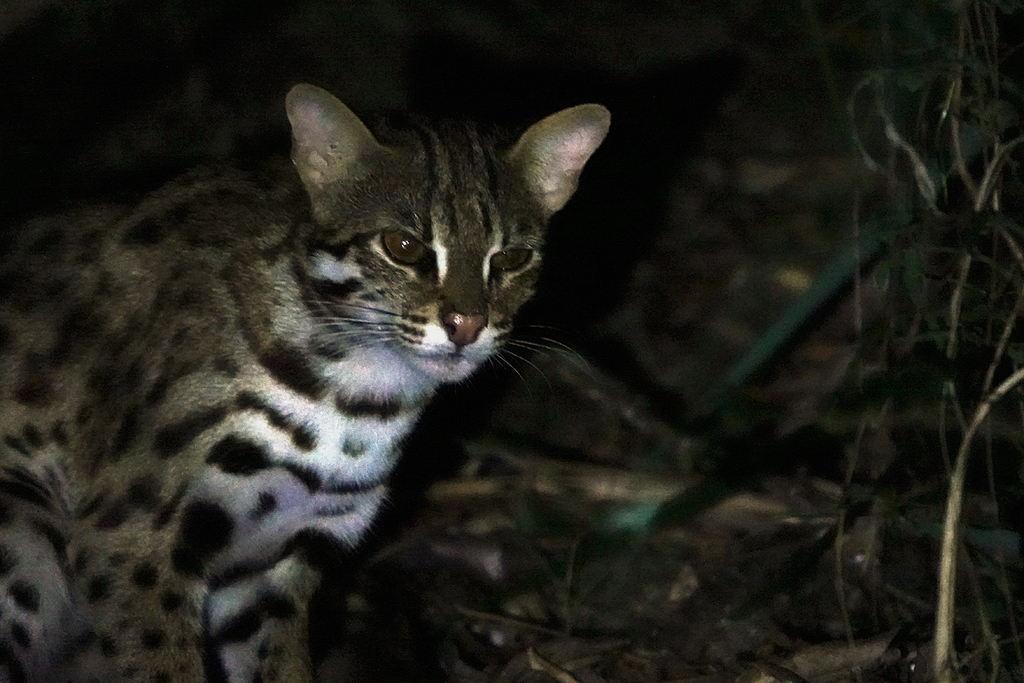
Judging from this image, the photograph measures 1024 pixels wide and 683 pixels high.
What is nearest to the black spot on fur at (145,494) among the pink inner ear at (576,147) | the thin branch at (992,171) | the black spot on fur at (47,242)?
the black spot on fur at (47,242)

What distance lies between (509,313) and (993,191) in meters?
1.55

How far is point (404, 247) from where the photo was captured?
11.4 ft

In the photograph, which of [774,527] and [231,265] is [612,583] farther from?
[231,265]

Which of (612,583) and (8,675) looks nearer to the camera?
(8,675)

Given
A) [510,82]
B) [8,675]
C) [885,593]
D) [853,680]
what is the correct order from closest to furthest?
[8,675] < [853,680] < [885,593] < [510,82]

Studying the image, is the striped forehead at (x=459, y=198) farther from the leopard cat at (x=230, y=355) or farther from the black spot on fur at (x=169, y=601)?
the black spot on fur at (x=169, y=601)

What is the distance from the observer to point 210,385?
11.6 ft

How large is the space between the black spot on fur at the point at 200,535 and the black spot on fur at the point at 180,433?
0.16 m

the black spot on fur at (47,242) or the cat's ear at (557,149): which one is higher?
the cat's ear at (557,149)

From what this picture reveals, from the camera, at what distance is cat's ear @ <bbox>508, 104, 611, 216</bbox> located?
3.69m

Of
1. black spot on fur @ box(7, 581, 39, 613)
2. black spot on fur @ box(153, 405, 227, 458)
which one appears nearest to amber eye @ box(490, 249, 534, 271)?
black spot on fur @ box(153, 405, 227, 458)

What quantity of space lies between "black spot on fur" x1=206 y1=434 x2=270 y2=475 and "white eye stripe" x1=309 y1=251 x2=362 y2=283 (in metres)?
0.49

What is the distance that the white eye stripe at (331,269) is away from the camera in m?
3.52

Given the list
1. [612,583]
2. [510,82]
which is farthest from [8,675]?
[510,82]
